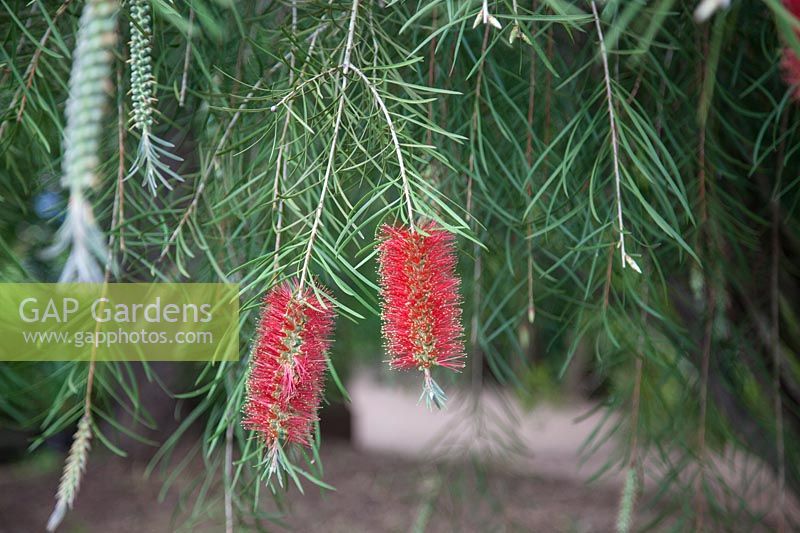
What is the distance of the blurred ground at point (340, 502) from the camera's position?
8.10 feet

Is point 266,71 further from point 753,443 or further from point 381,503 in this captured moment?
point 381,503

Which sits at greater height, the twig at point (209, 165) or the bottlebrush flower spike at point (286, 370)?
the twig at point (209, 165)

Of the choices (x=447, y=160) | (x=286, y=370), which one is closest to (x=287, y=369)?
(x=286, y=370)

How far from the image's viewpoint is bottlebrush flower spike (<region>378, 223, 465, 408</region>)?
48cm

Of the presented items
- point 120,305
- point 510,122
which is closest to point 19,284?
point 120,305

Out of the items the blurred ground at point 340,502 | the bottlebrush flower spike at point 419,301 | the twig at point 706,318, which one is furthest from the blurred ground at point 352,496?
the bottlebrush flower spike at point 419,301

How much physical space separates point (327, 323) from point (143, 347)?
0.41 m

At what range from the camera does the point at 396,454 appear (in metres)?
3.48

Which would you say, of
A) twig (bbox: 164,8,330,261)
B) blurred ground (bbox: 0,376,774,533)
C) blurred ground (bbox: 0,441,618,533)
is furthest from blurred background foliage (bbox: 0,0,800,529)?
blurred ground (bbox: 0,441,618,533)

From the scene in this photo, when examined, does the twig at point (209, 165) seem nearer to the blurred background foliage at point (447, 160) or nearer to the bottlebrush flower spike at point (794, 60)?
the blurred background foliage at point (447, 160)

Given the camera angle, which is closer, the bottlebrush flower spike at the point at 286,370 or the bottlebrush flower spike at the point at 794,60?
the bottlebrush flower spike at the point at 794,60

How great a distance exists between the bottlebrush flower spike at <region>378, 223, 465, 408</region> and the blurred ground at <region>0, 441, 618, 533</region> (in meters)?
1.76

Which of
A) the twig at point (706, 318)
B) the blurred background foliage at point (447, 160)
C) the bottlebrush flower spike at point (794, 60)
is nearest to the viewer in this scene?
the bottlebrush flower spike at point (794, 60)

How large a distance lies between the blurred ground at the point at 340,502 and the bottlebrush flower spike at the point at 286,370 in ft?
5.70
